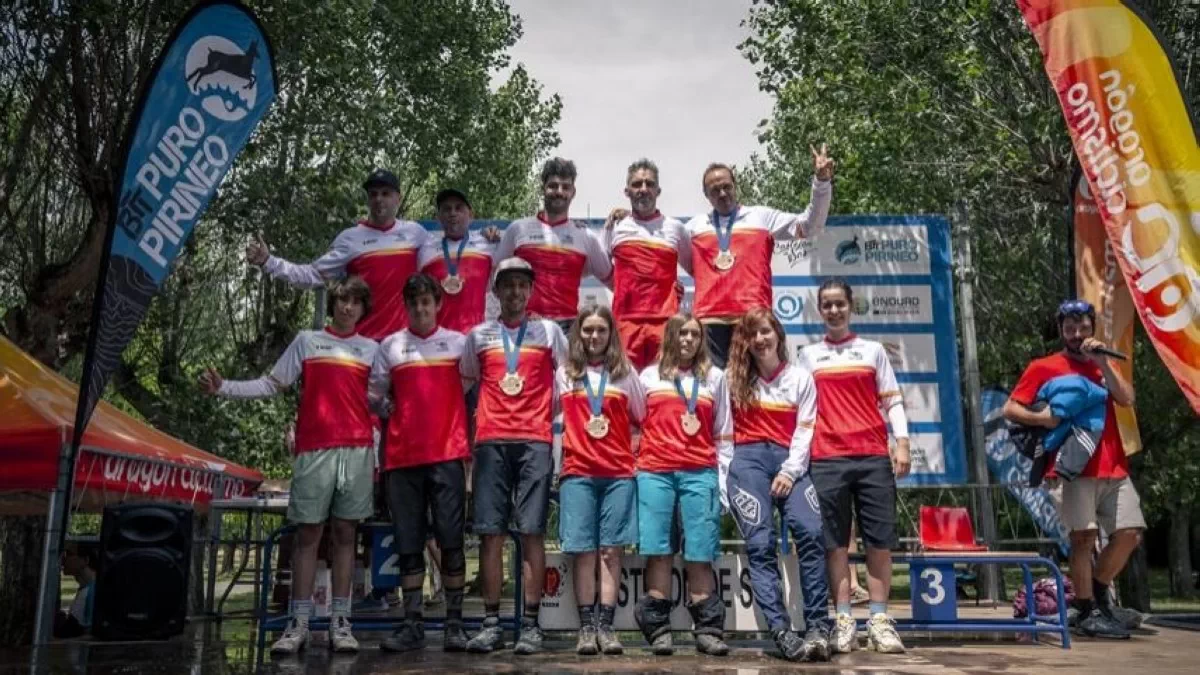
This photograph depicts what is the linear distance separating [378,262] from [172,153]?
146 centimetres

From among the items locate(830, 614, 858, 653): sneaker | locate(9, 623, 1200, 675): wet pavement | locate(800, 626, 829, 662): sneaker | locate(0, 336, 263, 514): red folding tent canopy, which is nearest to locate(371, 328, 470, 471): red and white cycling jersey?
locate(9, 623, 1200, 675): wet pavement

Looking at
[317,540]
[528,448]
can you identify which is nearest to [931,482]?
[528,448]

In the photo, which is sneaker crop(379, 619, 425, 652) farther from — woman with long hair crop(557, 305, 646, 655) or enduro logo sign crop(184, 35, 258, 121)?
enduro logo sign crop(184, 35, 258, 121)

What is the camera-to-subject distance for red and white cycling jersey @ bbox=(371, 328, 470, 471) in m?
5.83

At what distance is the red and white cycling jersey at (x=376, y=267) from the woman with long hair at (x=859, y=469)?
2866 millimetres

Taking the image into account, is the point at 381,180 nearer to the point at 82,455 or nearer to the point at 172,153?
the point at 172,153

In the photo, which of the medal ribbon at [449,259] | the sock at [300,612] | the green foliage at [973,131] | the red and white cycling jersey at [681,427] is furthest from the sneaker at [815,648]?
Answer: the green foliage at [973,131]

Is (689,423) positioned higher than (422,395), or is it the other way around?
(422,395)

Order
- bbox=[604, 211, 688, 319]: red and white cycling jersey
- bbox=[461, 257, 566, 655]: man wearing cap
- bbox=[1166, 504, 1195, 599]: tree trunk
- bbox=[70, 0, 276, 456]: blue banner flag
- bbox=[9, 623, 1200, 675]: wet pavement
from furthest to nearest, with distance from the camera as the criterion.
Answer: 1. bbox=[1166, 504, 1195, 599]: tree trunk
2. bbox=[604, 211, 688, 319]: red and white cycling jersey
3. bbox=[70, 0, 276, 456]: blue banner flag
4. bbox=[461, 257, 566, 655]: man wearing cap
5. bbox=[9, 623, 1200, 675]: wet pavement

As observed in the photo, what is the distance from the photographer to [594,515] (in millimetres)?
5750

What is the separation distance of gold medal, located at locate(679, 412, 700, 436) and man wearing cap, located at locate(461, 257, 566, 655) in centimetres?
77

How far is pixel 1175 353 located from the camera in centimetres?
648

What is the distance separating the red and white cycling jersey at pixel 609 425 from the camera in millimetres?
5738

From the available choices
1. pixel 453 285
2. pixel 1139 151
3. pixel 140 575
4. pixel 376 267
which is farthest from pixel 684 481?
pixel 1139 151
